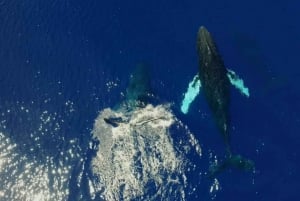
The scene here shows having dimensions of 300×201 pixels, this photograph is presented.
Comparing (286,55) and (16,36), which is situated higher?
(16,36)

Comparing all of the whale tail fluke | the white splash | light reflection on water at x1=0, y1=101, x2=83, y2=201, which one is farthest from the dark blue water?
the white splash

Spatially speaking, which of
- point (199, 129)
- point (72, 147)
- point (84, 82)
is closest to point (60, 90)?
point (84, 82)

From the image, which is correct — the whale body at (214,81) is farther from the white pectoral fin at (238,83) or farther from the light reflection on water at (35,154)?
the light reflection on water at (35,154)

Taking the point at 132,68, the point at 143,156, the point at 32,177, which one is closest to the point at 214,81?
the point at 132,68

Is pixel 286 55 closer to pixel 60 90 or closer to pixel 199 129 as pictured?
pixel 199 129

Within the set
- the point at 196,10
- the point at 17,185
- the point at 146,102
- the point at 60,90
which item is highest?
the point at 196,10

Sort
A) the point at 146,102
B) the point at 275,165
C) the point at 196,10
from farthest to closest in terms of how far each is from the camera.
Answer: the point at 196,10, the point at 146,102, the point at 275,165
